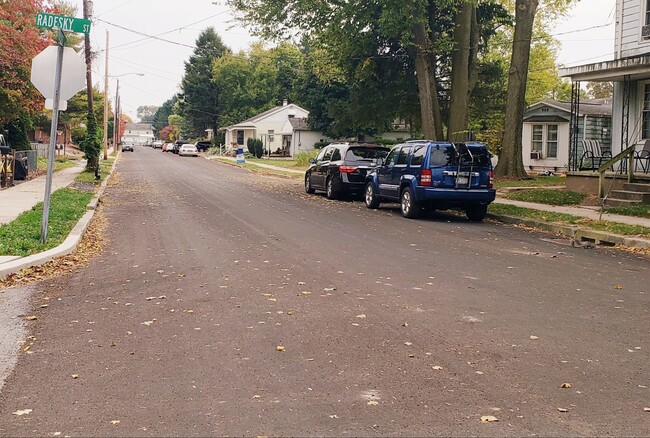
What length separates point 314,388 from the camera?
497 cm

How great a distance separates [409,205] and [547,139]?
76.6ft

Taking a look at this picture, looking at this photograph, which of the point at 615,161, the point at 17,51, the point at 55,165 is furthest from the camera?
the point at 55,165

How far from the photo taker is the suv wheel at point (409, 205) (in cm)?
1714

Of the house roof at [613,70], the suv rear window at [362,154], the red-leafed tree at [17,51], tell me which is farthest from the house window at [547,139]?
the red-leafed tree at [17,51]

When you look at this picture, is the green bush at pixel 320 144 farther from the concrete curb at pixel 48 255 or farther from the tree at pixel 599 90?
the concrete curb at pixel 48 255

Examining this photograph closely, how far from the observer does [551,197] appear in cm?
2025

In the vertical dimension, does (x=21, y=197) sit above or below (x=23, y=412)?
above

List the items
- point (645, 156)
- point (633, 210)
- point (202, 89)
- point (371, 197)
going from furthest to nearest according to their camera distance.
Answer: point (202, 89) < point (371, 197) < point (645, 156) < point (633, 210)

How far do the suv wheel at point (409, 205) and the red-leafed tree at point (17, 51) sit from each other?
14575 mm

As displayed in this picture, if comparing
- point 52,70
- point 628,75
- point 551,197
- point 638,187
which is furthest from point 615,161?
point 52,70

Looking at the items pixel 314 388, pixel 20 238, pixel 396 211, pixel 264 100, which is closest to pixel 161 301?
pixel 314 388

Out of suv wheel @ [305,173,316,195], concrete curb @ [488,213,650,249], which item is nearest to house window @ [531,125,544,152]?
suv wheel @ [305,173,316,195]

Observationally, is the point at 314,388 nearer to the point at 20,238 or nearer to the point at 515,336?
the point at 515,336

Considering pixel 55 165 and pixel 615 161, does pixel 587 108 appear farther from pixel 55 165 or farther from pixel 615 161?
pixel 55 165
